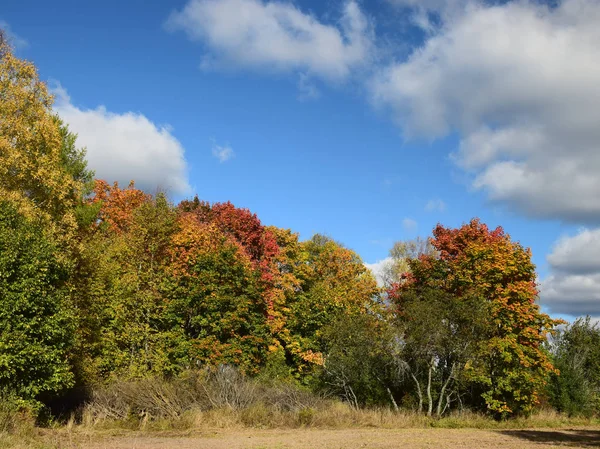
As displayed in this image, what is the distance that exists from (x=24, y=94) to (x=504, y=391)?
27.3 metres

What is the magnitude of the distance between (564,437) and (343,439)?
9.59 meters

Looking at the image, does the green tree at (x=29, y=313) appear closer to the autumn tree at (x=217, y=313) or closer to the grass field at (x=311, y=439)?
the grass field at (x=311, y=439)

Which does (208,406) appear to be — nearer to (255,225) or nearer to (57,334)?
(57,334)

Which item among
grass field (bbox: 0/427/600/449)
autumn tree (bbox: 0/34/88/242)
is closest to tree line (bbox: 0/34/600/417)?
autumn tree (bbox: 0/34/88/242)

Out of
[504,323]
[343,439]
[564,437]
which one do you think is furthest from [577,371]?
[343,439]

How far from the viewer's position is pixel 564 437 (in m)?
22.2

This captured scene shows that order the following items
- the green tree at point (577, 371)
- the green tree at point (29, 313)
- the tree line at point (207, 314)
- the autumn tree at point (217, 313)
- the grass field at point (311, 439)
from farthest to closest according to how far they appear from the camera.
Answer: the green tree at point (577, 371) < the autumn tree at point (217, 313) < the tree line at point (207, 314) < the green tree at point (29, 313) < the grass field at point (311, 439)

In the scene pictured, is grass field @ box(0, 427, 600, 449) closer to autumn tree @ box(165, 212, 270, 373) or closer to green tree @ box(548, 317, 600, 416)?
autumn tree @ box(165, 212, 270, 373)

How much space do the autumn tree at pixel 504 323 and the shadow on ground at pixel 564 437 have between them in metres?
3.37

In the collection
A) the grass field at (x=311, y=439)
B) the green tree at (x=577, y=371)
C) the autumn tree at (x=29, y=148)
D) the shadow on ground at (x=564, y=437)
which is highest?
the autumn tree at (x=29, y=148)

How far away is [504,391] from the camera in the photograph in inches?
1110

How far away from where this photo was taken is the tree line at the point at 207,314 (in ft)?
67.8

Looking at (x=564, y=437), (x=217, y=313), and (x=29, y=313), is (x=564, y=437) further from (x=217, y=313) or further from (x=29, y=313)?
(x=29, y=313)

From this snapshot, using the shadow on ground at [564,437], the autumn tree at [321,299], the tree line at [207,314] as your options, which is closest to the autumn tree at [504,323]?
the tree line at [207,314]
